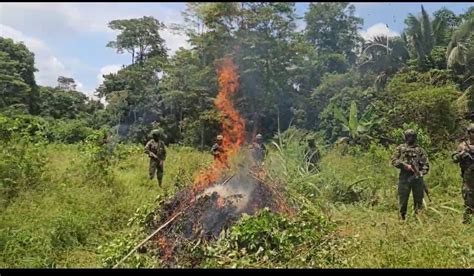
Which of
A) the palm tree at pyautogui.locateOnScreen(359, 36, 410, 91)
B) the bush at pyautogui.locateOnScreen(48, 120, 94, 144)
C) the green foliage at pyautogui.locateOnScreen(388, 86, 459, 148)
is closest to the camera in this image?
the bush at pyautogui.locateOnScreen(48, 120, 94, 144)

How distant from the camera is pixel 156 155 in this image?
10.5 m

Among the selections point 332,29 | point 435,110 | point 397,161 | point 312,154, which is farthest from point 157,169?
point 332,29

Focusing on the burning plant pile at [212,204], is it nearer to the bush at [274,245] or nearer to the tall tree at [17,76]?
the bush at [274,245]

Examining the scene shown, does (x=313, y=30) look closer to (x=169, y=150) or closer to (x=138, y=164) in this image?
(x=169, y=150)

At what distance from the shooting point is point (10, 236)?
5.89 metres

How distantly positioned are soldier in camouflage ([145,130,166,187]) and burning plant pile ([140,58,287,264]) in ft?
11.0

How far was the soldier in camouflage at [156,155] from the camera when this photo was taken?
10539 mm

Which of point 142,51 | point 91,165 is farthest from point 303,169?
point 142,51

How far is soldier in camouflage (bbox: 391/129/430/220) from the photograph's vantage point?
7.29 metres

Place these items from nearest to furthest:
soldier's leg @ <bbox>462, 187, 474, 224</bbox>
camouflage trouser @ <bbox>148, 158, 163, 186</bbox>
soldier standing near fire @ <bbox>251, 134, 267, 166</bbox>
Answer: soldier's leg @ <bbox>462, 187, 474, 224</bbox> → soldier standing near fire @ <bbox>251, 134, 267, 166</bbox> → camouflage trouser @ <bbox>148, 158, 163, 186</bbox>

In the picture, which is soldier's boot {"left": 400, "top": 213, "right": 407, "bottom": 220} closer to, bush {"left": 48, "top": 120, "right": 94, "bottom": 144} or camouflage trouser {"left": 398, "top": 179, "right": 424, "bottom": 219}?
camouflage trouser {"left": 398, "top": 179, "right": 424, "bottom": 219}

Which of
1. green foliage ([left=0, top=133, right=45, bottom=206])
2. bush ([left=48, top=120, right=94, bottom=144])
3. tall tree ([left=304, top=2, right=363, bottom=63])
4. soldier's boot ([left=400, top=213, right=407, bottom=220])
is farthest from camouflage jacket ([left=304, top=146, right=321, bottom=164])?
tall tree ([left=304, top=2, right=363, bottom=63])

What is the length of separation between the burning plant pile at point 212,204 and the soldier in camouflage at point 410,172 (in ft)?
6.50

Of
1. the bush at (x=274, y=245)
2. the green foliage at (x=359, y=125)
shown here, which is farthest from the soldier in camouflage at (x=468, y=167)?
the green foliage at (x=359, y=125)
